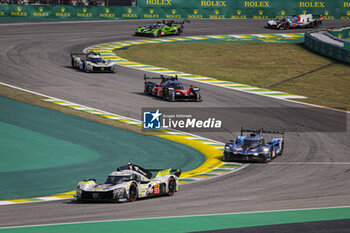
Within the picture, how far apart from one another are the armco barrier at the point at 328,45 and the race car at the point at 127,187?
33.3 metres

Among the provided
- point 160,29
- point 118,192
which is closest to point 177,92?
point 118,192

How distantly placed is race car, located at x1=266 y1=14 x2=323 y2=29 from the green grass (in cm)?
948

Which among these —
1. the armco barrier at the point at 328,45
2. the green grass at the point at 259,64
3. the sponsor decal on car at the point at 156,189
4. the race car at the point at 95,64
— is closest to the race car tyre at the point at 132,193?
the sponsor decal on car at the point at 156,189

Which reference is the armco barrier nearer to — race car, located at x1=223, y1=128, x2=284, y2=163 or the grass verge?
the grass verge

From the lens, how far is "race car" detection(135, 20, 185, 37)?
63.1 meters

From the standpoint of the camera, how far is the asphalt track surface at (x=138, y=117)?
61.6 feet

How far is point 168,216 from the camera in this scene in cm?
1766

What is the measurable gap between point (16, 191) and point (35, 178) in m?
1.98

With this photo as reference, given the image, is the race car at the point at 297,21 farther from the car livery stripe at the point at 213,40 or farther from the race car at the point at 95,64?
the race car at the point at 95,64

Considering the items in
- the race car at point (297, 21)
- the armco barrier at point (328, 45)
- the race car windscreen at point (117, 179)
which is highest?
the race car at point (297, 21)

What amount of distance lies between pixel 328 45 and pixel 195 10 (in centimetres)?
2191

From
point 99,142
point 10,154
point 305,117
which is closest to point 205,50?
point 305,117

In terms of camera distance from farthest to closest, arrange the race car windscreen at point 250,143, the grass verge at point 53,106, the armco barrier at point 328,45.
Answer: the armco barrier at point 328,45 → the grass verge at point 53,106 → the race car windscreen at point 250,143

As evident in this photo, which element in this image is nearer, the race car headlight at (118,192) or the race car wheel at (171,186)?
the race car headlight at (118,192)
